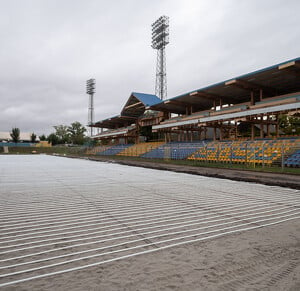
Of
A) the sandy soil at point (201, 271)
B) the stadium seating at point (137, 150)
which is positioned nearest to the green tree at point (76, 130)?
→ the stadium seating at point (137, 150)

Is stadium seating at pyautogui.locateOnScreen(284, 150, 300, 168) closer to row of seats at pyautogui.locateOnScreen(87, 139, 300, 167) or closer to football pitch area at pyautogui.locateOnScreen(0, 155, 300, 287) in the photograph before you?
row of seats at pyautogui.locateOnScreen(87, 139, 300, 167)

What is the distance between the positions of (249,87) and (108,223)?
22409 millimetres

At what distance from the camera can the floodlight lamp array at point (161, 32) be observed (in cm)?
4478

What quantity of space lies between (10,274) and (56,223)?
1701mm

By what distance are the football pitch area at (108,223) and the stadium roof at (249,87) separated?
51.9 feet

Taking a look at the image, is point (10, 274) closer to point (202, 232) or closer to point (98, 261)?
point (98, 261)

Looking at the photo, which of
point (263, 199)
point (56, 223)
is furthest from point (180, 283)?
point (263, 199)

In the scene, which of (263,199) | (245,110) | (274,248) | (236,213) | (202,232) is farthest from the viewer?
(245,110)

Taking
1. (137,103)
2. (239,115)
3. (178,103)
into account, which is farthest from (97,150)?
(239,115)

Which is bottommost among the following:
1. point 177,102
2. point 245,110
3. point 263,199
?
point 263,199

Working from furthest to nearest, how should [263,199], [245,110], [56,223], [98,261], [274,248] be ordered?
[245,110] → [263,199] → [56,223] → [274,248] → [98,261]

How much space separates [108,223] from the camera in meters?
3.92

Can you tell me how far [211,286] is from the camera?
2082mm

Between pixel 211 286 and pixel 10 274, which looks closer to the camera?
pixel 211 286
